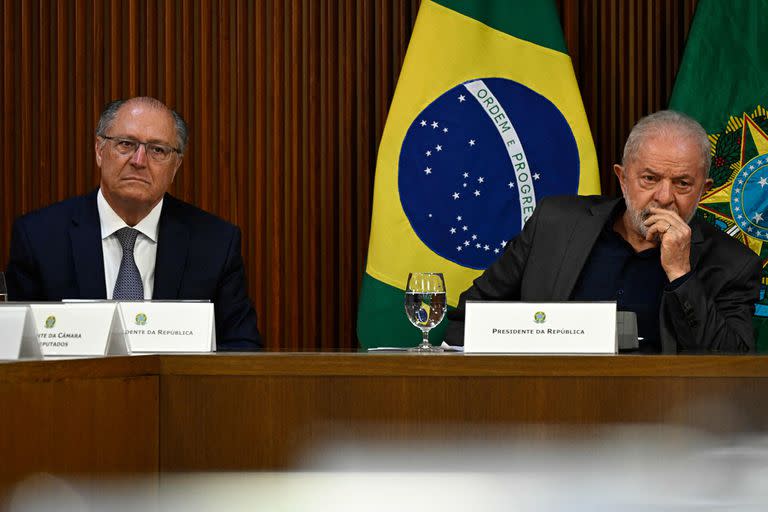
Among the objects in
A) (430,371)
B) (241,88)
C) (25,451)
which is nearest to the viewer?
(25,451)

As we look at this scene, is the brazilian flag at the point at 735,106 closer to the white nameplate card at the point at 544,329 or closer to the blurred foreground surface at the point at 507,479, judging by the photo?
the white nameplate card at the point at 544,329

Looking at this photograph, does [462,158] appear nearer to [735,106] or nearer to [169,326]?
[735,106]

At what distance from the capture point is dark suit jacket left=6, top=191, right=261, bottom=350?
2.54 meters

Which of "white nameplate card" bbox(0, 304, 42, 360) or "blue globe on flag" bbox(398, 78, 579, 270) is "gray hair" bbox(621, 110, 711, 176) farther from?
"white nameplate card" bbox(0, 304, 42, 360)

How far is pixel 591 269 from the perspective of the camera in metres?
2.70

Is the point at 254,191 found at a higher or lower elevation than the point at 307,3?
lower

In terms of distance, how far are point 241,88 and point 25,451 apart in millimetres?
2628

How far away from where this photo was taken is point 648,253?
8.80 feet

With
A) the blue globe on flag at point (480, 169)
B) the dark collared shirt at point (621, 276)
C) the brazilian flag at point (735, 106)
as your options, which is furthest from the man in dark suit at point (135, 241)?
the brazilian flag at point (735, 106)

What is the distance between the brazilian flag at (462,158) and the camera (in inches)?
129

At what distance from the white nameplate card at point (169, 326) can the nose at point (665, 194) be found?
4.56 ft

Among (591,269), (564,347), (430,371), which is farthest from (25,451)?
(591,269)

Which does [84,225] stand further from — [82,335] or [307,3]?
[307,3]

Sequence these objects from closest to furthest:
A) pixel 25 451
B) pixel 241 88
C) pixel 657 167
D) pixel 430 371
→ 1. pixel 25 451
2. pixel 430 371
3. pixel 657 167
4. pixel 241 88
